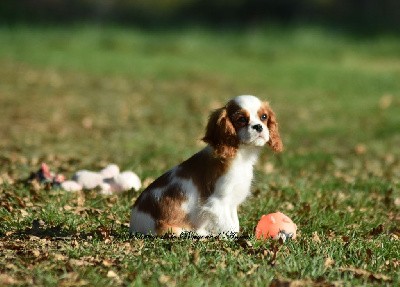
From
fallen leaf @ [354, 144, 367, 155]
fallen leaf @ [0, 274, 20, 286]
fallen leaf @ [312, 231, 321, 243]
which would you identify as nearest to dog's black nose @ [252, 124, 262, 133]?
fallen leaf @ [312, 231, 321, 243]

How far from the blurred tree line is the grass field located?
5.99 feet

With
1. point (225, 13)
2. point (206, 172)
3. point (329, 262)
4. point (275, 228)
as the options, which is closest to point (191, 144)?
point (275, 228)

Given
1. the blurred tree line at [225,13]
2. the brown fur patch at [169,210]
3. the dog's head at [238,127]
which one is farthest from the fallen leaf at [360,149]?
the blurred tree line at [225,13]

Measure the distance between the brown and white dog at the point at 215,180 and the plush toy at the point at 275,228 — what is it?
40 cm

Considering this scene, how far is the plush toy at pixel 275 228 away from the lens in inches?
280

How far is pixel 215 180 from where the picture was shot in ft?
22.2

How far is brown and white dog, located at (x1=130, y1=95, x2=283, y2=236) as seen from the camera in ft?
21.9

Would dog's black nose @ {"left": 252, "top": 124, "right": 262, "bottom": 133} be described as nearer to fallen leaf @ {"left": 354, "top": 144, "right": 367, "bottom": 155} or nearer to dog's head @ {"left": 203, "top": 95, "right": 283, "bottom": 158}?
dog's head @ {"left": 203, "top": 95, "right": 283, "bottom": 158}

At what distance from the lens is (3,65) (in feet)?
74.4

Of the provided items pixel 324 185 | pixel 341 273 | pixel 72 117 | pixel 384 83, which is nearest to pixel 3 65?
pixel 72 117

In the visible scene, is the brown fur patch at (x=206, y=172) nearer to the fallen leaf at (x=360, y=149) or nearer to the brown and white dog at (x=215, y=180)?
the brown and white dog at (x=215, y=180)

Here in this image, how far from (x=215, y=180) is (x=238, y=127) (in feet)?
1.52

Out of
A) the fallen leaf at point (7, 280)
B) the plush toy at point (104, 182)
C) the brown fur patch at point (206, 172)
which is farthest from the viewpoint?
the plush toy at point (104, 182)

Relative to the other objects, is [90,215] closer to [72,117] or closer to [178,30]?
[72,117]
